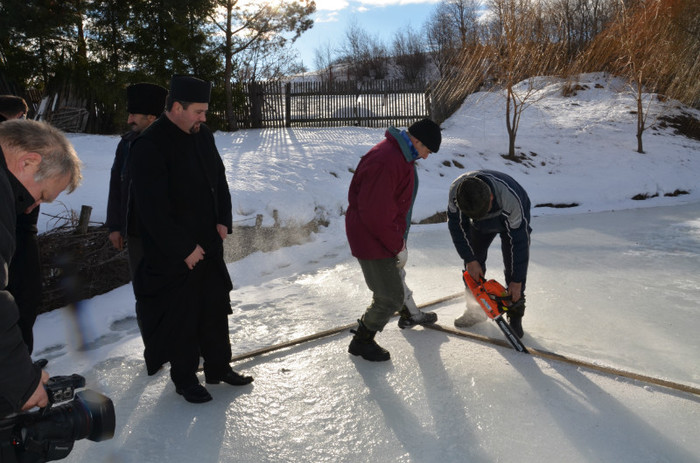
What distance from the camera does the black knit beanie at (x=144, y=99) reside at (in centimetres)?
372

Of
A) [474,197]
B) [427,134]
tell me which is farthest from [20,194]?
[474,197]

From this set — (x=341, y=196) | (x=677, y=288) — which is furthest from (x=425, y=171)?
(x=677, y=288)

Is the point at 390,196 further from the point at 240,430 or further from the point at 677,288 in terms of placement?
the point at 677,288

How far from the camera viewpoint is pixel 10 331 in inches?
61.0

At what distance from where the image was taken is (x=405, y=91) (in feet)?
57.5

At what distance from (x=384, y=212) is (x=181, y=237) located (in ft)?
3.89

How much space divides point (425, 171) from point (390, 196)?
8.21 metres

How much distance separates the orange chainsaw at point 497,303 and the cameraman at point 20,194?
2.84 m

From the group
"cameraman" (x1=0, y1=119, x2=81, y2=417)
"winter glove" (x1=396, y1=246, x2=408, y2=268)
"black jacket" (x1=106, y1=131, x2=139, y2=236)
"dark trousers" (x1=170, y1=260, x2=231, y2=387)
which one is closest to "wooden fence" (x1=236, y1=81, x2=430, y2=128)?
"black jacket" (x1=106, y1=131, x2=139, y2=236)

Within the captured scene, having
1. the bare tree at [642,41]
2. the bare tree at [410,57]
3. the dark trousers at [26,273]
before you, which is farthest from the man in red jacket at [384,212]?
the bare tree at [410,57]

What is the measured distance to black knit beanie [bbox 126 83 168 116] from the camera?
12.2 feet

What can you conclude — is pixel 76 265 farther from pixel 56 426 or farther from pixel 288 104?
pixel 288 104

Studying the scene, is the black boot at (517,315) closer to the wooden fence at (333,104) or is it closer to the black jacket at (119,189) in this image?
the black jacket at (119,189)

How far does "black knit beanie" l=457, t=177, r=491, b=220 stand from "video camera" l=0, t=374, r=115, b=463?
253 cm
